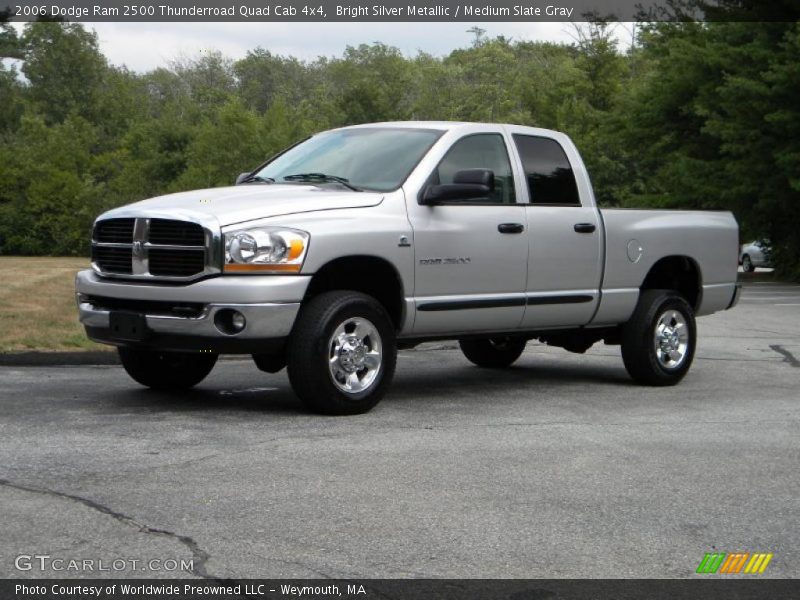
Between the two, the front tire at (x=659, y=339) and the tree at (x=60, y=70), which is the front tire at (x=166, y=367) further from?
the tree at (x=60, y=70)

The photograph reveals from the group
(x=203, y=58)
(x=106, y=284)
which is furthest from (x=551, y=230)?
(x=203, y=58)

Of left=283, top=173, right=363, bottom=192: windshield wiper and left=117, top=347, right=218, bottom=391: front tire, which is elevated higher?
left=283, top=173, right=363, bottom=192: windshield wiper

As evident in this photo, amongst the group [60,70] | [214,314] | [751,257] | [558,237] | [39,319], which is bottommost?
[751,257]

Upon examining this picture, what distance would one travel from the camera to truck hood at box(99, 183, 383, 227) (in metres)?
8.23

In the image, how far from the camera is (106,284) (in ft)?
28.3

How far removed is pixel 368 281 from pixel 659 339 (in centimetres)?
303

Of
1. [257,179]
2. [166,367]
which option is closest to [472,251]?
[257,179]

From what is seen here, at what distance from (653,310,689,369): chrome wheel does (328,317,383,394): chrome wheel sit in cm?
311

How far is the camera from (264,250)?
812cm

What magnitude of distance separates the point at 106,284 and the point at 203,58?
4929 inches

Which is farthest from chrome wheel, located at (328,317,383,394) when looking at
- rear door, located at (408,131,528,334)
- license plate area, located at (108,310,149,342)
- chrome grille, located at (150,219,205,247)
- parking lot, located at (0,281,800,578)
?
license plate area, located at (108,310,149,342)

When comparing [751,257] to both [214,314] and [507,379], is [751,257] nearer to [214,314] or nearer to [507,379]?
[507,379]

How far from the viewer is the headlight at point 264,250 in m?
8.08

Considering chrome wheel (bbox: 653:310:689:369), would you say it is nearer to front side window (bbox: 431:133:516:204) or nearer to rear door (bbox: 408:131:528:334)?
rear door (bbox: 408:131:528:334)
